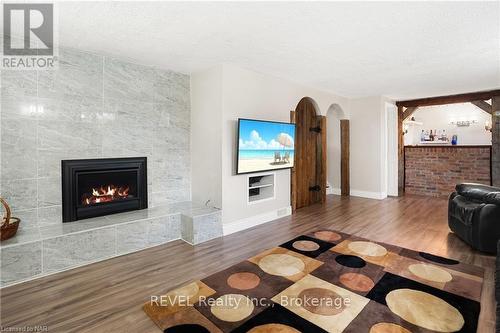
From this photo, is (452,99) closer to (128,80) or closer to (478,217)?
(478,217)

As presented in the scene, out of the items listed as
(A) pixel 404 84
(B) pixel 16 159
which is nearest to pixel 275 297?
(B) pixel 16 159

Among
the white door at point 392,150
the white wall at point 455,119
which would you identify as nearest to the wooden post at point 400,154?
the white door at point 392,150

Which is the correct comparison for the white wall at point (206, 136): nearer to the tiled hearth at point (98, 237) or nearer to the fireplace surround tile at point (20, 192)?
the tiled hearth at point (98, 237)

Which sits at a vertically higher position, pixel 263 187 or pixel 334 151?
pixel 334 151

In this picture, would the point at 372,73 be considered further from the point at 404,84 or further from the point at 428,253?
the point at 428,253

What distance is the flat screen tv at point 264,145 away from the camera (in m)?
3.83

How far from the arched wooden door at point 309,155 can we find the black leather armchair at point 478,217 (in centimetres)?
251

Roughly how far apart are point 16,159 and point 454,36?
4.98m

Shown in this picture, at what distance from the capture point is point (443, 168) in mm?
6613

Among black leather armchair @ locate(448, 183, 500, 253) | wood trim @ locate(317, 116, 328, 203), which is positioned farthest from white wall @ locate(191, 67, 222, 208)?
black leather armchair @ locate(448, 183, 500, 253)

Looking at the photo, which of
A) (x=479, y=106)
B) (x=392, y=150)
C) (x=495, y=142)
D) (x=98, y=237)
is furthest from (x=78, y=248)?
(x=479, y=106)

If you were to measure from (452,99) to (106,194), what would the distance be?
7602mm

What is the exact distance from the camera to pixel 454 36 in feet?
9.47

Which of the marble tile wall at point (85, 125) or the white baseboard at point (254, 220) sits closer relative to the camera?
the marble tile wall at point (85, 125)
